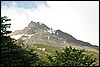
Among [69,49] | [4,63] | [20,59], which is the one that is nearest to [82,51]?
[69,49]

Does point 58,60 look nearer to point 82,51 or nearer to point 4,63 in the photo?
point 82,51

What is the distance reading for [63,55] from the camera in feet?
63.7

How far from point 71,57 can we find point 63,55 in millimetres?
769

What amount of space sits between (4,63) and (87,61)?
994 cm

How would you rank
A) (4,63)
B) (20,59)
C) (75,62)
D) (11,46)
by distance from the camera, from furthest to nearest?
(20,59) → (11,46) → (4,63) → (75,62)

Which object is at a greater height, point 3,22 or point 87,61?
point 3,22

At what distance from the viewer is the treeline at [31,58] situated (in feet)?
61.1

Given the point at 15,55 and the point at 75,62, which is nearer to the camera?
the point at 75,62

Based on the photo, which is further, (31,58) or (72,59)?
(31,58)

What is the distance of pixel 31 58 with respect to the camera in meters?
32.8

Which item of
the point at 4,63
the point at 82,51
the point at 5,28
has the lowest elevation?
the point at 4,63

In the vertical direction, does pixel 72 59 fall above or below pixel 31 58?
above

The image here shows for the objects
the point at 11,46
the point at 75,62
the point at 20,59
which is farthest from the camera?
the point at 20,59

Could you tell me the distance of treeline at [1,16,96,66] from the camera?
1862cm
